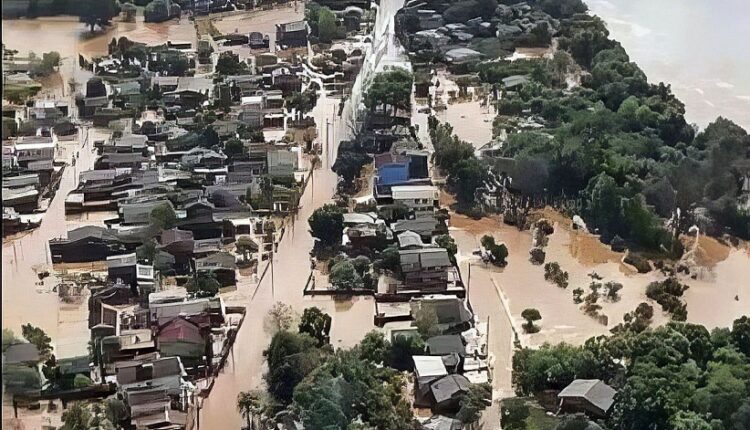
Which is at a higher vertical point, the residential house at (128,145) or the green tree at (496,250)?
the residential house at (128,145)

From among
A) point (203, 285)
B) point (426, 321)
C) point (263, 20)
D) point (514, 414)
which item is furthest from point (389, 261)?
point (263, 20)

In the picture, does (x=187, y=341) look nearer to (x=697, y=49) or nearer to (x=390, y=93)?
(x=390, y=93)

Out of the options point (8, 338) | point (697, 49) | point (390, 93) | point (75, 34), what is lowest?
point (8, 338)

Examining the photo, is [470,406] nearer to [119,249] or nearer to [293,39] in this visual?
[119,249]

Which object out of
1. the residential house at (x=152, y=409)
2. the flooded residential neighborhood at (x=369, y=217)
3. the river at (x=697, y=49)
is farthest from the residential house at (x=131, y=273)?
the river at (x=697, y=49)

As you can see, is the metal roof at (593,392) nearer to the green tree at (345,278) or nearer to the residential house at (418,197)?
the green tree at (345,278)

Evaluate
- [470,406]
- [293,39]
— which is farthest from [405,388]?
[293,39]
